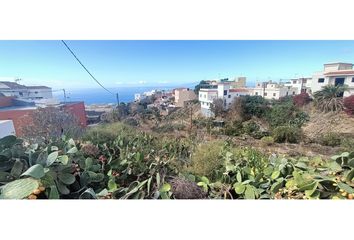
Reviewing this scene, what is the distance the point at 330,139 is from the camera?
1.86 meters

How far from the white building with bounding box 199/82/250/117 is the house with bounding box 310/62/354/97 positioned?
2.11 feet

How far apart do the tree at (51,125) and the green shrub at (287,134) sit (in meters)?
2.00

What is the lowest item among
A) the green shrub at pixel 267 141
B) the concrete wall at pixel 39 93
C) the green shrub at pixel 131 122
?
the green shrub at pixel 267 141

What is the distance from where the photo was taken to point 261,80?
6.26 feet

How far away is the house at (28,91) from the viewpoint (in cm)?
187

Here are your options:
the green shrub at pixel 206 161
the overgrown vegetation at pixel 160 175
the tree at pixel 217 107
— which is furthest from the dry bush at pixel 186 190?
the tree at pixel 217 107

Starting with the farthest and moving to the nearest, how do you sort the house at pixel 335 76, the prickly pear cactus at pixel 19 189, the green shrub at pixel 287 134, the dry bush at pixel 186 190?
the green shrub at pixel 287 134 < the house at pixel 335 76 < the dry bush at pixel 186 190 < the prickly pear cactus at pixel 19 189

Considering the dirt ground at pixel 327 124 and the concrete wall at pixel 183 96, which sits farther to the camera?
the concrete wall at pixel 183 96

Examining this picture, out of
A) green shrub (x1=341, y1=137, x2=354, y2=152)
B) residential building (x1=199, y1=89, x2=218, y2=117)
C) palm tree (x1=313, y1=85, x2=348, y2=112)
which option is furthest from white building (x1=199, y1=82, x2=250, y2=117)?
green shrub (x1=341, y1=137, x2=354, y2=152)

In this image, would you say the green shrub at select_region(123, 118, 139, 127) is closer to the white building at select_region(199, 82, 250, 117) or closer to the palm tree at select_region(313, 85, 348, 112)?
the white building at select_region(199, 82, 250, 117)

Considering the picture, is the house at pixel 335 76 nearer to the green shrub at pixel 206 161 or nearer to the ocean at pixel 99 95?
the green shrub at pixel 206 161

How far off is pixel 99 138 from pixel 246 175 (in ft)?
4.53
